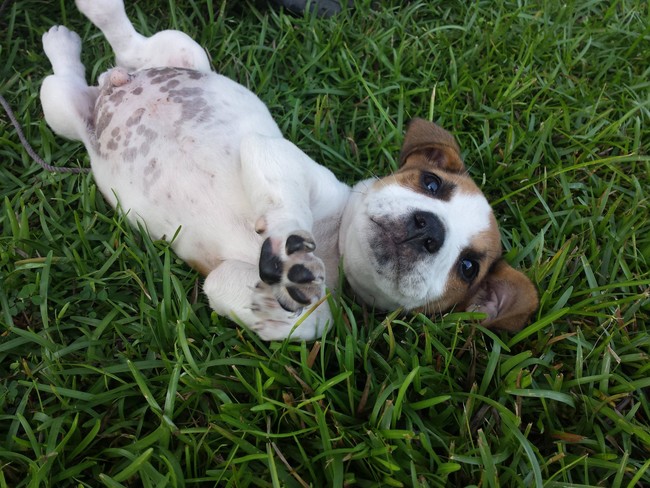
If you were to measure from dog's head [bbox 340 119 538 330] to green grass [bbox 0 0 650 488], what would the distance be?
21cm

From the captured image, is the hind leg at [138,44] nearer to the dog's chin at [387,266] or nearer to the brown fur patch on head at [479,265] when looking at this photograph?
the dog's chin at [387,266]

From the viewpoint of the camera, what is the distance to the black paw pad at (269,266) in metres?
2.42

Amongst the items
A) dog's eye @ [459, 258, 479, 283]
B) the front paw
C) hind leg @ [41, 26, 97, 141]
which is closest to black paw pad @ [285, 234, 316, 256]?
the front paw

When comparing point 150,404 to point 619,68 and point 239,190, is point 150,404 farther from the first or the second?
point 619,68

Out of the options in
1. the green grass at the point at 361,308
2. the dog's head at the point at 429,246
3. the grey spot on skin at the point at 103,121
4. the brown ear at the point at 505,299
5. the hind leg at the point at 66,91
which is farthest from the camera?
the hind leg at the point at 66,91

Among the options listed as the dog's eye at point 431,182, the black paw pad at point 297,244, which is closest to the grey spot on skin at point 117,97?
the black paw pad at point 297,244

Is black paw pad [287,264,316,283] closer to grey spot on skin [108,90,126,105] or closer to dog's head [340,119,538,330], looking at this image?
dog's head [340,119,538,330]

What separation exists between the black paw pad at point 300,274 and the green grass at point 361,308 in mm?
470

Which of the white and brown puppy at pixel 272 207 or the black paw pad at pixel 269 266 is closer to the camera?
the black paw pad at pixel 269 266

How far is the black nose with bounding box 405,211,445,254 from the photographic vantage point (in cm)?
279

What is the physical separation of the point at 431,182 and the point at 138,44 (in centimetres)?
265

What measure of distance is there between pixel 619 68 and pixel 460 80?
62.8 inches

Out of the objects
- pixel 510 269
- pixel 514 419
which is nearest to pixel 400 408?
pixel 514 419

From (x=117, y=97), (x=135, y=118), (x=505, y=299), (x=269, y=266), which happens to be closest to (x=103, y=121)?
(x=117, y=97)
